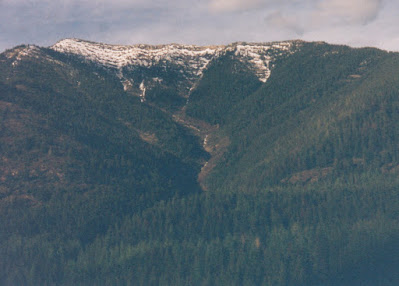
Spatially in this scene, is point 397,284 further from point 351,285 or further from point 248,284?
point 248,284

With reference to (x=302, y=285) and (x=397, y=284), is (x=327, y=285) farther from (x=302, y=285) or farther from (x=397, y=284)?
(x=397, y=284)

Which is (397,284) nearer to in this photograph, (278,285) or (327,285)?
(327,285)

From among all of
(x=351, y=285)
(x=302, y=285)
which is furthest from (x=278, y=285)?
(x=351, y=285)

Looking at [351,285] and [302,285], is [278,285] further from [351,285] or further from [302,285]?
[351,285]

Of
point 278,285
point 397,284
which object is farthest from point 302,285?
point 397,284

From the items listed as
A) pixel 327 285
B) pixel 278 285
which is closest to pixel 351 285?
pixel 327 285
